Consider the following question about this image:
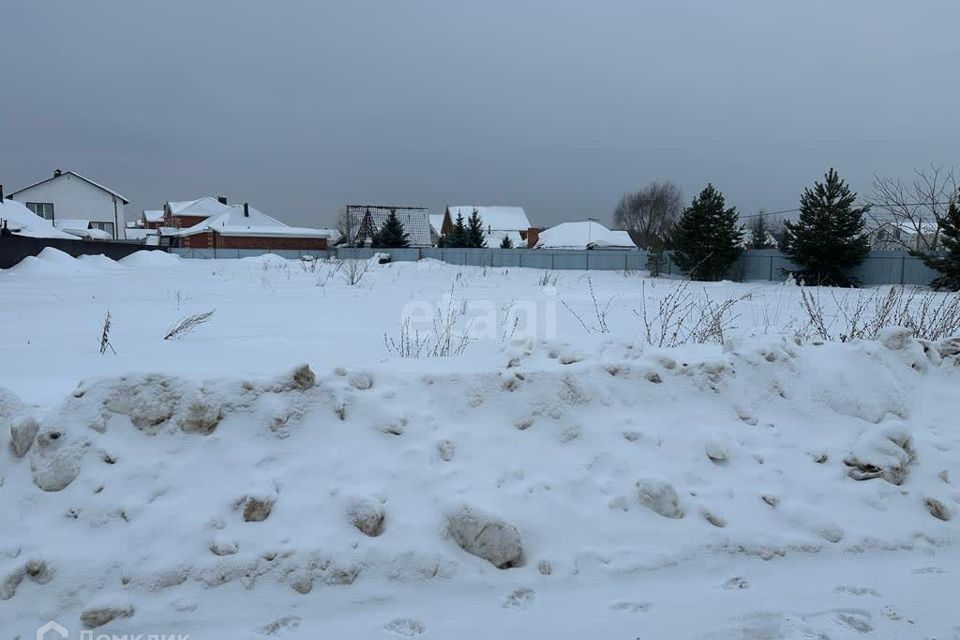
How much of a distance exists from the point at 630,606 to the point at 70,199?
201 ft

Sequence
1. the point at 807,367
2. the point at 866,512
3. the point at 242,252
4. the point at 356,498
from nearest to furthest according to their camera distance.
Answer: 1. the point at 356,498
2. the point at 866,512
3. the point at 807,367
4. the point at 242,252

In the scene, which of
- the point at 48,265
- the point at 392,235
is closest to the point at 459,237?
the point at 392,235

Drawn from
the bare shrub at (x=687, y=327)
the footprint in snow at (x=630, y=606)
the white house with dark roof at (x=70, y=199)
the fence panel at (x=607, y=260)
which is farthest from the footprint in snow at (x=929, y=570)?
the white house with dark roof at (x=70, y=199)

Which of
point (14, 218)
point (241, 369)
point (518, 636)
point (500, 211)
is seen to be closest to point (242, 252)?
point (14, 218)

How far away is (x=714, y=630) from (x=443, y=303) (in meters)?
9.22

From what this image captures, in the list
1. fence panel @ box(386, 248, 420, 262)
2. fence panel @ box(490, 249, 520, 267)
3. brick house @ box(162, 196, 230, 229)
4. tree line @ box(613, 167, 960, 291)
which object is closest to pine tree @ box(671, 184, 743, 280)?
tree line @ box(613, 167, 960, 291)

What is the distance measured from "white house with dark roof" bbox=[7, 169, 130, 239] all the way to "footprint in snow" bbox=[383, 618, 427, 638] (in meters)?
58.7

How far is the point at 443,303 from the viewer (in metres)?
11.1

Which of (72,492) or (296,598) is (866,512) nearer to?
(296,598)

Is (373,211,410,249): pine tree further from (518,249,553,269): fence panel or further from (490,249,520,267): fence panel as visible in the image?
(518,249,553,269): fence panel

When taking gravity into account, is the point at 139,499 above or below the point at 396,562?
above

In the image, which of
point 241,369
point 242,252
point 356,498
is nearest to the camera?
point 356,498

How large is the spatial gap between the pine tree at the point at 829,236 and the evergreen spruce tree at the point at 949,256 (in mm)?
3425

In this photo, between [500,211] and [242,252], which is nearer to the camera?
[242,252]
